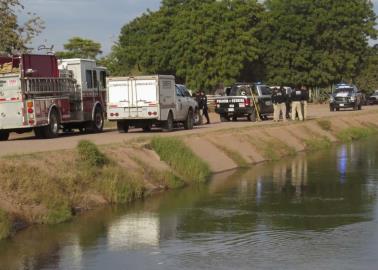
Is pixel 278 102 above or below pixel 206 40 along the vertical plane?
below

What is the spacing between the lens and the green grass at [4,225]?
13.1 metres

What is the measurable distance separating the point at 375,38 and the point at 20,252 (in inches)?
2737

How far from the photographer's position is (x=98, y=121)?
33906 millimetres

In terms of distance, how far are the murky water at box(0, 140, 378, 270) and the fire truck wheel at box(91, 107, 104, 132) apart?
1377cm

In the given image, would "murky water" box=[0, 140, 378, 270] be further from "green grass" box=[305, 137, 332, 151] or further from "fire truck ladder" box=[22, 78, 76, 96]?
"green grass" box=[305, 137, 332, 151]

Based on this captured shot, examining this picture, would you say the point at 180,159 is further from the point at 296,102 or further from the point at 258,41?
the point at 258,41

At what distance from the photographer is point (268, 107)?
42344 mm

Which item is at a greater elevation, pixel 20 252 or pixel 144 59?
pixel 144 59

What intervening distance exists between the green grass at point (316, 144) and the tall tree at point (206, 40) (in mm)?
32899

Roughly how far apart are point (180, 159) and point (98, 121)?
13.2 m

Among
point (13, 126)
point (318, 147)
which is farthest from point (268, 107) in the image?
point (13, 126)

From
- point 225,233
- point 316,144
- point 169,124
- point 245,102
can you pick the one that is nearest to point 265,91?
point 245,102

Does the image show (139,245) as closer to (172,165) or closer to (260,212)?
(260,212)

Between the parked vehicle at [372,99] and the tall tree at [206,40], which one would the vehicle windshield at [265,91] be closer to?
the tall tree at [206,40]
